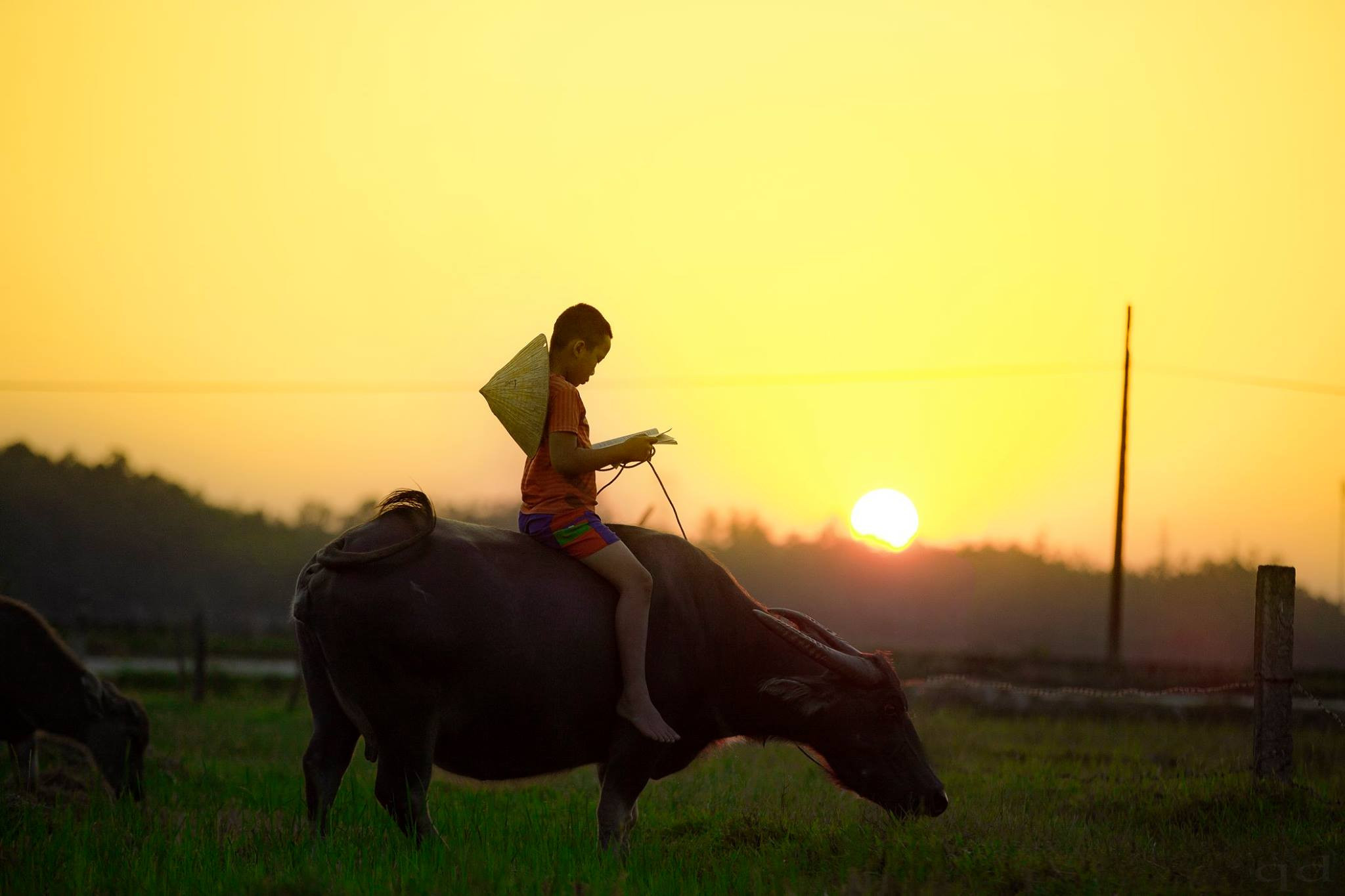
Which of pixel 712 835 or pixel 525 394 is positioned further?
pixel 712 835

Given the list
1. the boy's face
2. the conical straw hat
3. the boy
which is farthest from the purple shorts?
the boy's face

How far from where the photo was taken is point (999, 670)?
20.7 m

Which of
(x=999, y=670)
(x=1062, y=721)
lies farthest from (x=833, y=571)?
(x=1062, y=721)

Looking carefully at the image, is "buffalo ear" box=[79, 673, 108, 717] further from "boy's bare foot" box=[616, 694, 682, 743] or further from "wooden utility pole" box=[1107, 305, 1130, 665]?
"wooden utility pole" box=[1107, 305, 1130, 665]

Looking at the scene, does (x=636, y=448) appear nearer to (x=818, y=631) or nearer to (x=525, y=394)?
(x=525, y=394)

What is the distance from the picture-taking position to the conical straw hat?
18.9 ft

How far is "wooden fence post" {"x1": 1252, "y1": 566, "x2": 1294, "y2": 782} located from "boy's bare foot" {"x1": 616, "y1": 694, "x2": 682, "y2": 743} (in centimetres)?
456

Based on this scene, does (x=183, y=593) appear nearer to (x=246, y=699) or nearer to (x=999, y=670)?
(x=246, y=699)

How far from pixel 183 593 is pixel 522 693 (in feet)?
177

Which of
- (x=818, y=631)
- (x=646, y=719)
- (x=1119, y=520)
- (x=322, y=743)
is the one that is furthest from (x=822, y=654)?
(x=1119, y=520)

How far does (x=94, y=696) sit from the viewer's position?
9.33 meters

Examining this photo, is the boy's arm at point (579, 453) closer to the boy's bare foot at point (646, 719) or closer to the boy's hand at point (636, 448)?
the boy's hand at point (636, 448)

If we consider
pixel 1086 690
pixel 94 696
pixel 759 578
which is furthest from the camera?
pixel 759 578

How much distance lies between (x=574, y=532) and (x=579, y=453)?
1.34 feet
